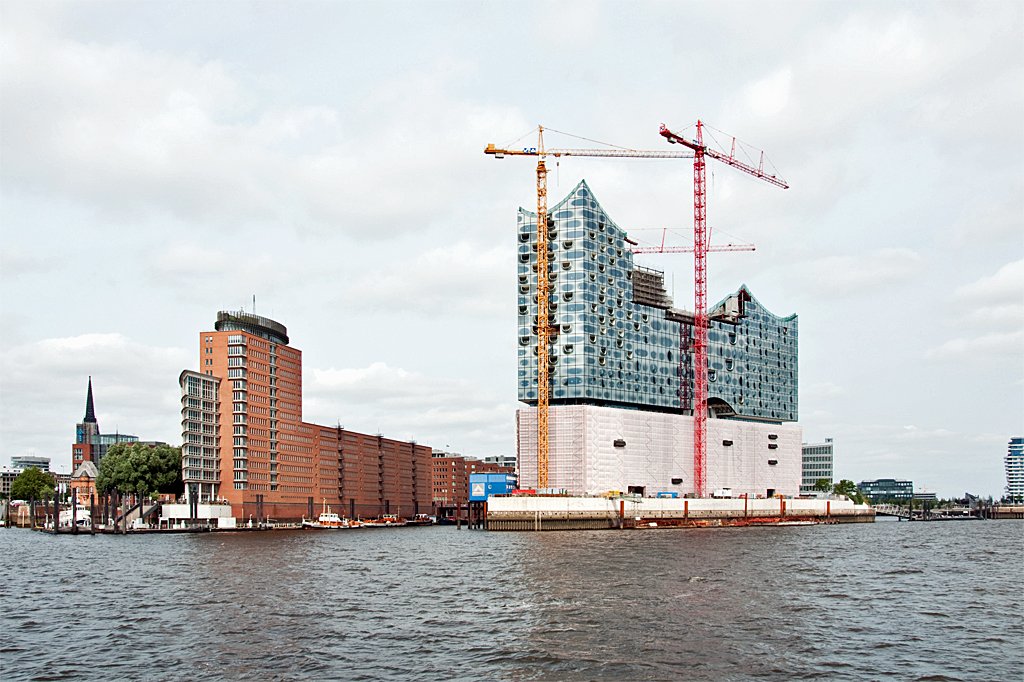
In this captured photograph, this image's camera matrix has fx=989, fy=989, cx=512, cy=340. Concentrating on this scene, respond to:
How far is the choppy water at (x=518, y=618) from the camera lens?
1650 inches

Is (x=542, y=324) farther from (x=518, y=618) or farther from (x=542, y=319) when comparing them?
(x=518, y=618)

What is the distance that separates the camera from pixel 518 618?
54.5 m

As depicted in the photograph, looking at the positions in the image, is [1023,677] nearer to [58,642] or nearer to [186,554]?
[58,642]

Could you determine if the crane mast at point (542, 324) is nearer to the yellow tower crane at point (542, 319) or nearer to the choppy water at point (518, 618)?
the yellow tower crane at point (542, 319)

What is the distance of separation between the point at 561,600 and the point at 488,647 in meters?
16.8

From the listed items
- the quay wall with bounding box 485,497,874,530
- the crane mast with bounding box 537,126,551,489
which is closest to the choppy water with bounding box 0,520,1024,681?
the quay wall with bounding box 485,497,874,530

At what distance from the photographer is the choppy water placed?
137 feet

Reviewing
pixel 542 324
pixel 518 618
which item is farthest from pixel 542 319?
pixel 518 618

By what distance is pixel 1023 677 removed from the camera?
40656 mm

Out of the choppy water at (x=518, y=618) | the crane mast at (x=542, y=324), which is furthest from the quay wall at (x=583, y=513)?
the choppy water at (x=518, y=618)

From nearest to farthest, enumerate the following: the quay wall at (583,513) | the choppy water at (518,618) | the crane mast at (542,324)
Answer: the choppy water at (518,618)
the quay wall at (583,513)
the crane mast at (542,324)

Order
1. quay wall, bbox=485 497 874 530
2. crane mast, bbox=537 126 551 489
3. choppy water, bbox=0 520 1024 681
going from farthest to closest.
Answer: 1. crane mast, bbox=537 126 551 489
2. quay wall, bbox=485 497 874 530
3. choppy water, bbox=0 520 1024 681

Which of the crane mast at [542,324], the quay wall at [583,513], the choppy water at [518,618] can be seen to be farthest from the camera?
the crane mast at [542,324]

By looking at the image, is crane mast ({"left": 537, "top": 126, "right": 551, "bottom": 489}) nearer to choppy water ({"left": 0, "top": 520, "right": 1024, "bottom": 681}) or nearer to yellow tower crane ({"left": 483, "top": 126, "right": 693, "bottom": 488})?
yellow tower crane ({"left": 483, "top": 126, "right": 693, "bottom": 488})
